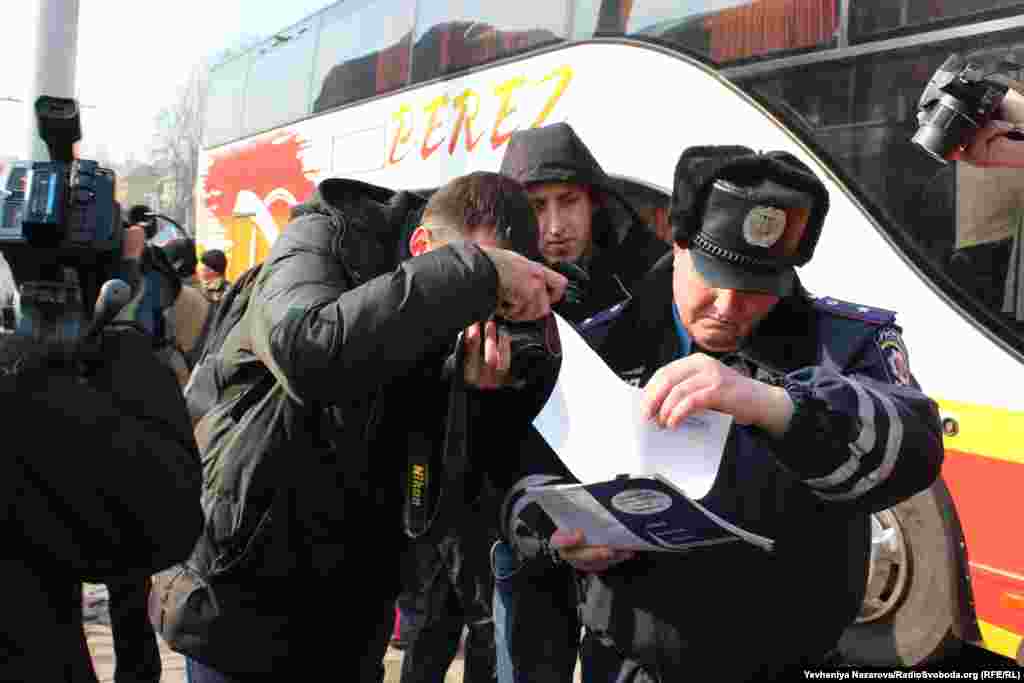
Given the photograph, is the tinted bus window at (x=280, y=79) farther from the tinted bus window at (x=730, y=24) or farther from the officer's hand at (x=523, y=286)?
the officer's hand at (x=523, y=286)

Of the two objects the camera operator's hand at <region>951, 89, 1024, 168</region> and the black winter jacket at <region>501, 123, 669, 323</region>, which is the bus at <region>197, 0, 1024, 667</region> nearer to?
the camera operator's hand at <region>951, 89, 1024, 168</region>

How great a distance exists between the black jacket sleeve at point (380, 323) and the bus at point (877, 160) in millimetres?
1956

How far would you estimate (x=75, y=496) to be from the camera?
1.26 meters

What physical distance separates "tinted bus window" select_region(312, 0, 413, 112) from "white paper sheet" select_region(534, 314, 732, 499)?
6.73m

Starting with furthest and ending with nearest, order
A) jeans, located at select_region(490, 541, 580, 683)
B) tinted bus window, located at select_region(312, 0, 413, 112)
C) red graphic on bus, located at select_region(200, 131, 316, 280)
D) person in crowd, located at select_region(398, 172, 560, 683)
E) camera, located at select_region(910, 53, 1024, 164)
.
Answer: red graphic on bus, located at select_region(200, 131, 316, 280), tinted bus window, located at select_region(312, 0, 413, 112), person in crowd, located at select_region(398, 172, 560, 683), camera, located at select_region(910, 53, 1024, 164), jeans, located at select_region(490, 541, 580, 683)

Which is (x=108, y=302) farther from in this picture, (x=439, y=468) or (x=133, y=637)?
(x=133, y=637)

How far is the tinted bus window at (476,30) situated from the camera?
6418mm

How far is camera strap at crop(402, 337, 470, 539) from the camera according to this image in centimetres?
172

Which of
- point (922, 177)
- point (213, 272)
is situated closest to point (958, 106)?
point (922, 177)

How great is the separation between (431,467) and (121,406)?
0.57 meters

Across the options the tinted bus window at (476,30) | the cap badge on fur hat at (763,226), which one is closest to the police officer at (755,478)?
the cap badge on fur hat at (763,226)

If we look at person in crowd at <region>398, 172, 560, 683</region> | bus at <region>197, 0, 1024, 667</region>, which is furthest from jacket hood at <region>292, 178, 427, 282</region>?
bus at <region>197, 0, 1024, 667</region>

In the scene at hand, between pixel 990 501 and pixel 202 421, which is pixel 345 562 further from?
pixel 990 501

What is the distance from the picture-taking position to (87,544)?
1.29m
